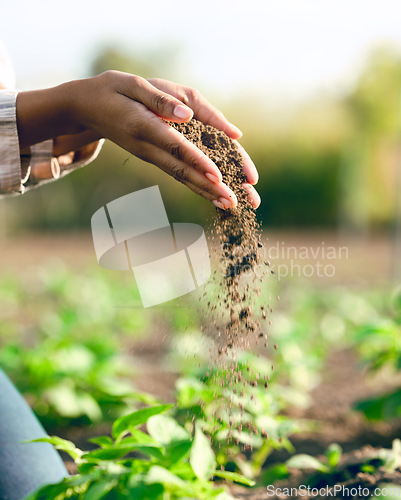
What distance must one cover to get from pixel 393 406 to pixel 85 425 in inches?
47.1

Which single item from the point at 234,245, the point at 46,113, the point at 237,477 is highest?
the point at 46,113

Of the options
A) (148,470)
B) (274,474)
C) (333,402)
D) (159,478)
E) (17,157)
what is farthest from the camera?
(333,402)

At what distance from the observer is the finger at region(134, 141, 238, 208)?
868 millimetres

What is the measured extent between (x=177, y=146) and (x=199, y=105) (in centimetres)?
25

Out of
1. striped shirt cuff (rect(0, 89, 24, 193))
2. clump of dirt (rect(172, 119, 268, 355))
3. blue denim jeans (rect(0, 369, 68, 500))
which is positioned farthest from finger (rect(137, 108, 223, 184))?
blue denim jeans (rect(0, 369, 68, 500))

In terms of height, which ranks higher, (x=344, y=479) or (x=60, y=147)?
(x=60, y=147)

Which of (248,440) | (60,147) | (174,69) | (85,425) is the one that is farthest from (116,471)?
(174,69)

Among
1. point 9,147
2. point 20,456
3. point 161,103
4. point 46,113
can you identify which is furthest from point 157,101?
point 20,456

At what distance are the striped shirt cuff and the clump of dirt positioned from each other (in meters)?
0.34

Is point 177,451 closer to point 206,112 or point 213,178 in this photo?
point 213,178

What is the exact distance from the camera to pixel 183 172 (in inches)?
34.3

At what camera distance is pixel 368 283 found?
6098mm

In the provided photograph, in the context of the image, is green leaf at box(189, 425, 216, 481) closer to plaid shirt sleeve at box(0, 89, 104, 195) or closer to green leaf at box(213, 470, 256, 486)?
green leaf at box(213, 470, 256, 486)

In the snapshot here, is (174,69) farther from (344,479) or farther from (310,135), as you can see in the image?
(344,479)
